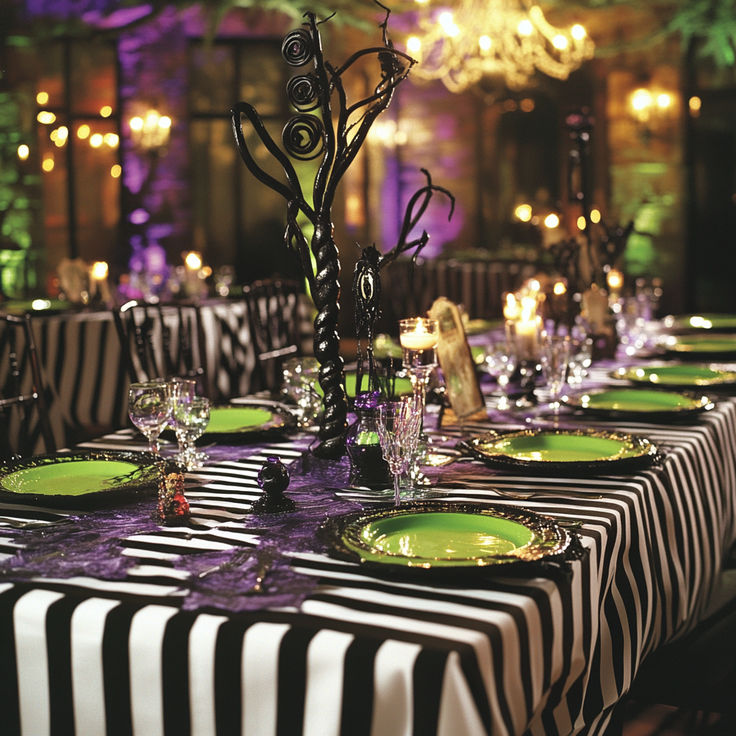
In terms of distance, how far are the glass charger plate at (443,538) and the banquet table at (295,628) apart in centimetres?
2

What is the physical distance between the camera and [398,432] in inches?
68.3

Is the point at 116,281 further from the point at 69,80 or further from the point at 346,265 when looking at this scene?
the point at 346,265

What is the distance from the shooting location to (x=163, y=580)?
142 centimetres

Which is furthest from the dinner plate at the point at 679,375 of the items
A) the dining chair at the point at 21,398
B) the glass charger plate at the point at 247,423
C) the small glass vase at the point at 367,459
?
the dining chair at the point at 21,398

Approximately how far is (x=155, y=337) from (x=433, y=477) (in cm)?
358

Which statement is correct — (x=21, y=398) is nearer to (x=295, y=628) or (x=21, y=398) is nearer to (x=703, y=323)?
(x=295, y=628)

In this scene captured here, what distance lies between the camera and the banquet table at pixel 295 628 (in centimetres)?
120

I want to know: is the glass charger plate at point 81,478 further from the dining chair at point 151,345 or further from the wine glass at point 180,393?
the dining chair at point 151,345

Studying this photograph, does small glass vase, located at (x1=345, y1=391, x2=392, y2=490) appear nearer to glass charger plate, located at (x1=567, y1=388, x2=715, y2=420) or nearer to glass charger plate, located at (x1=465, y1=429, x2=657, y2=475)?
glass charger plate, located at (x1=465, y1=429, x2=657, y2=475)

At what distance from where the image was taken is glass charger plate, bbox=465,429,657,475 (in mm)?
1994

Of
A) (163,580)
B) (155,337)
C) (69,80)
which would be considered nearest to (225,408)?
(163,580)

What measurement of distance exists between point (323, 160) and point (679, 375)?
1.59 meters

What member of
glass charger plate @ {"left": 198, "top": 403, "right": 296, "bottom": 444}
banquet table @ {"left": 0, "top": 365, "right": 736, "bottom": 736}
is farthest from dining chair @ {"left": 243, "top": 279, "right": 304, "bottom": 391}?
banquet table @ {"left": 0, "top": 365, "right": 736, "bottom": 736}

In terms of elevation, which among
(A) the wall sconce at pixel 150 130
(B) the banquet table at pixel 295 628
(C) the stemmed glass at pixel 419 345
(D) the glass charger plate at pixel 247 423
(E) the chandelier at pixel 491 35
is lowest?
(B) the banquet table at pixel 295 628
